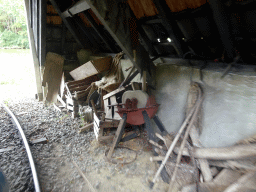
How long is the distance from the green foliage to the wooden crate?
59.4 ft

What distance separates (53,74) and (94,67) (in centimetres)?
271

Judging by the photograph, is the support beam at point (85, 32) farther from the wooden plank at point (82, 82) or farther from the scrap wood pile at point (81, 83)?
the wooden plank at point (82, 82)

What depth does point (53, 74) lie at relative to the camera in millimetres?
7930

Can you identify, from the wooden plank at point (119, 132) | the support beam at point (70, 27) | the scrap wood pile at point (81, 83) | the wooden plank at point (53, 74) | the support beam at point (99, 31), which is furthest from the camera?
the wooden plank at point (53, 74)

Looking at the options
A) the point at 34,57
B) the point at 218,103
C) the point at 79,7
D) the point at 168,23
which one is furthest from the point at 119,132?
the point at 34,57

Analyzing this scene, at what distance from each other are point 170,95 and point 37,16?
219 inches

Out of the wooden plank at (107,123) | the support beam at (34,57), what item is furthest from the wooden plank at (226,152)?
the support beam at (34,57)

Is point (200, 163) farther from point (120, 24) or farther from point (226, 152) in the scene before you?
point (120, 24)

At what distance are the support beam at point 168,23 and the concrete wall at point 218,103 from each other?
57cm

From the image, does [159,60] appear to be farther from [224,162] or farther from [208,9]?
[224,162]

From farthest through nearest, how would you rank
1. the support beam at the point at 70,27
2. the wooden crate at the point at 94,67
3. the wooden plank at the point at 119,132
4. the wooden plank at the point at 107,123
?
the wooden crate at the point at 94,67, the support beam at the point at 70,27, the wooden plank at the point at 107,123, the wooden plank at the point at 119,132

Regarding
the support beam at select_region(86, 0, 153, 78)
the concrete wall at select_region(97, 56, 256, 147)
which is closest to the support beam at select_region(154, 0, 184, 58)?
the concrete wall at select_region(97, 56, 256, 147)

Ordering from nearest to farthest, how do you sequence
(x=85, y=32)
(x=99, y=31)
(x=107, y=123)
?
(x=107, y=123)
(x=99, y=31)
(x=85, y=32)

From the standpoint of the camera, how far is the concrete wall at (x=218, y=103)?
269cm
